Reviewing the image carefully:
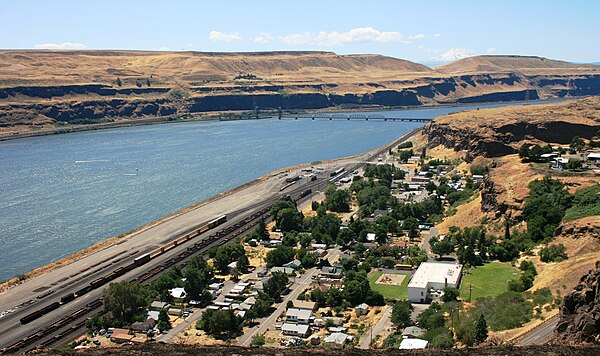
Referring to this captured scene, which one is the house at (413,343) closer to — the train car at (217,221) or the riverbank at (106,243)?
the riverbank at (106,243)

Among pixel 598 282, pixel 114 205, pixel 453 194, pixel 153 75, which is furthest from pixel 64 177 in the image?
pixel 153 75

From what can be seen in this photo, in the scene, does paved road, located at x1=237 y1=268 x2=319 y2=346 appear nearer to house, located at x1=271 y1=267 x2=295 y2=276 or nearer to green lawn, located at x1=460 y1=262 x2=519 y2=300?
house, located at x1=271 y1=267 x2=295 y2=276

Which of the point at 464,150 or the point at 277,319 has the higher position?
the point at 464,150

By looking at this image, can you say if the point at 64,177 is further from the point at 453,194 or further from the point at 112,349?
the point at 112,349

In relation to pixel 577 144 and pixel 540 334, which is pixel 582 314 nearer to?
pixel 540 334

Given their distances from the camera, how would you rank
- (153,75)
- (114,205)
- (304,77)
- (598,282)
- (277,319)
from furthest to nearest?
(304,77), (153,75), (114,205), (277,319), (598,282)

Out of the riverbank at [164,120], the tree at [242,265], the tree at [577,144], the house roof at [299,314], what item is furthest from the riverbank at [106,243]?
the riverbank at [164,120]
